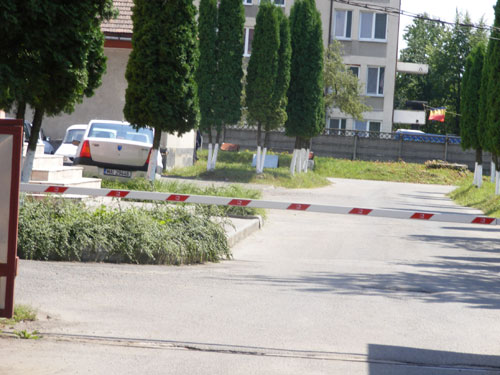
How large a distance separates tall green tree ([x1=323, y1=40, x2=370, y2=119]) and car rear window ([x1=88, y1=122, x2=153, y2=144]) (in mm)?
28383

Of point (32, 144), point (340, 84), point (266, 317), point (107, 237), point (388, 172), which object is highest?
point (340, 84)

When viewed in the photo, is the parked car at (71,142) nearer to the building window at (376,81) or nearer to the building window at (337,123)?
the building window at (337,123)

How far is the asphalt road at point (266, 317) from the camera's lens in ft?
18.4

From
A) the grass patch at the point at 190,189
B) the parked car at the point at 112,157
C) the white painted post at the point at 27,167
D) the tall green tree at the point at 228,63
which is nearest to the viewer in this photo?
the white painted post at the point at 27,167

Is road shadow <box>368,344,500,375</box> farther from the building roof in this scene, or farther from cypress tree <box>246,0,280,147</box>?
cypress tree <box>246,0,280,147</box>

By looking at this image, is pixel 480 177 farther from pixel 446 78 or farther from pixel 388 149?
pixel 446 78

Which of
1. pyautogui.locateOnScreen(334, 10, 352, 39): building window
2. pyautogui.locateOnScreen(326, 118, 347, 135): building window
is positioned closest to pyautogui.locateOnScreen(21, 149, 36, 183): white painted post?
pyautogui.locateOnScreen(326, 118, 347, 135): building window

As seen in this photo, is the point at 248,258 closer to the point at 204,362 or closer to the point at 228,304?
the point at 228,304

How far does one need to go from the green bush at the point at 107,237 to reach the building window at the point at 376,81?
43.5 meters

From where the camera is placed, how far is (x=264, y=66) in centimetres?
3177

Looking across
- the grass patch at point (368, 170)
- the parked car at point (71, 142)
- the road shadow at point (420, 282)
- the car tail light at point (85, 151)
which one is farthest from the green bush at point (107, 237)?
the grass patch at point (368, 170)

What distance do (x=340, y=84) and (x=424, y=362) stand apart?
4328 cm

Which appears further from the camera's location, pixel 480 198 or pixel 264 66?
pixel 264 66

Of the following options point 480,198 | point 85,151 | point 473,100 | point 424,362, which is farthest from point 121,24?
point 424,362
